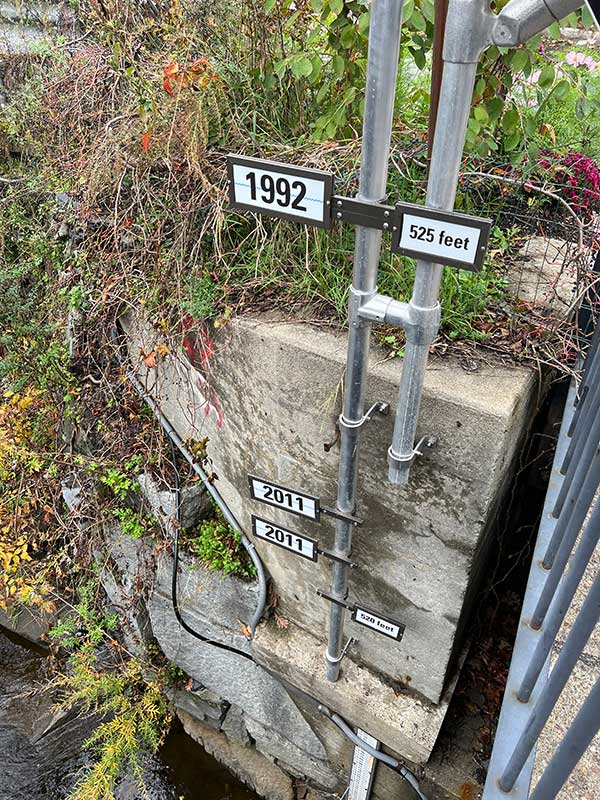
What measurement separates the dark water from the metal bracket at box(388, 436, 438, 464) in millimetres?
3364

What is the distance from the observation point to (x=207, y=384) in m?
2.54

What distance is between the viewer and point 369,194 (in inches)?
53.2

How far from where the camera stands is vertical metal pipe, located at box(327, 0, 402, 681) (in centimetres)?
118

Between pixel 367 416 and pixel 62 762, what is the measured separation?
3.77 metres

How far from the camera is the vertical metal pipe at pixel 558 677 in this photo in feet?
2.64

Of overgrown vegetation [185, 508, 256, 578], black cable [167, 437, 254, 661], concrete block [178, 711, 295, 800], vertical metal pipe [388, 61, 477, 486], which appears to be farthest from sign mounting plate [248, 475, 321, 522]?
concrete block [178, 711, 295, 800]

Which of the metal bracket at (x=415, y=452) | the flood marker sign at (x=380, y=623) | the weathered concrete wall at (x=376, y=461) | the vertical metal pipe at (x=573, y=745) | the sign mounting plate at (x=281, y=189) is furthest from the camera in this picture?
the flood marker sign at (x=380, y=623)

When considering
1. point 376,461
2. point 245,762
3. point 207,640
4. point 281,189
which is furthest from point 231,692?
point 281,189

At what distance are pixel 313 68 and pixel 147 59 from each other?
56.7 inches

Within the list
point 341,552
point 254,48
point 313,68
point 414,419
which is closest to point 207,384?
point 341,552

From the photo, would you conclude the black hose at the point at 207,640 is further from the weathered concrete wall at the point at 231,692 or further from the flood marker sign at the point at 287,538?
the flood marker sign at the point at 287,538

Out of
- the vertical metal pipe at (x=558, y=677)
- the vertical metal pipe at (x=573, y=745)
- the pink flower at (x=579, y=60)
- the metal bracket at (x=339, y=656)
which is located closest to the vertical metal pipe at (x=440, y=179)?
the vertical metal pipe at (x=558, y=677)

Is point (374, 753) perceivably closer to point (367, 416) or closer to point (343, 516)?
point (343, 516)

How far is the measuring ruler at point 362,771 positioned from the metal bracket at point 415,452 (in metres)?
1.77
